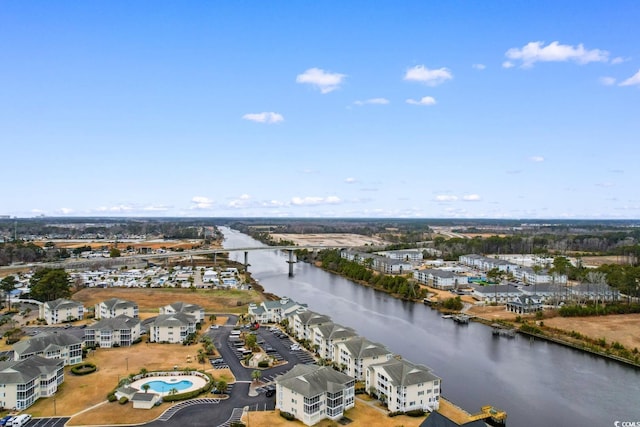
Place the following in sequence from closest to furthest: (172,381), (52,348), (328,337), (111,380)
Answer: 1. (172,381)
2. (111,380)
3. (52,348)
4. (328,337)

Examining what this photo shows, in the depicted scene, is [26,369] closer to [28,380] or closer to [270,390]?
[28,380]

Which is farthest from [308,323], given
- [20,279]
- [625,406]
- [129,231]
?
[129,231]

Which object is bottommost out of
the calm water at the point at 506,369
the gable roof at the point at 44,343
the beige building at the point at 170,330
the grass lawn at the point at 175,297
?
the calm water at the point at 506,369

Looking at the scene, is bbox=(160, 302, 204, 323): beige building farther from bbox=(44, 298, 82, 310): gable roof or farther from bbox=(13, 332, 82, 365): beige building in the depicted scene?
bbox=(13, 332, 82, 365): beige building

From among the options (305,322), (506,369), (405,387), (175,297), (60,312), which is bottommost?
(506,369)

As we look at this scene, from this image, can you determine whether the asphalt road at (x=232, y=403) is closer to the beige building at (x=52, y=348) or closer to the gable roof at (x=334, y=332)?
the gable roof at (x=334, y=332)

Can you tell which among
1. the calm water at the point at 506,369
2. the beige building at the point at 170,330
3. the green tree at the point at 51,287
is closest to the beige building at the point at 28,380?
the beige building at the point at 170,330

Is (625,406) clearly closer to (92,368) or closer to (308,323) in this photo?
(308,323)

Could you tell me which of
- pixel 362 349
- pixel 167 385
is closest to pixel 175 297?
pixel 167 385
